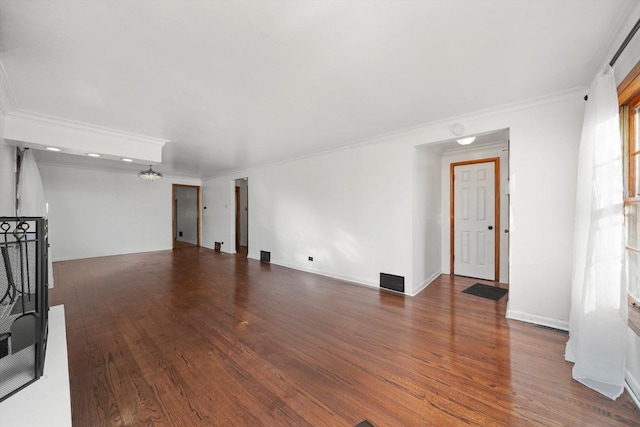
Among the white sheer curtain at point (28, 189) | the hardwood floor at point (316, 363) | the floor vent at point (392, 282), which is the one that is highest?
the white sheer curtain at point (28, 189)

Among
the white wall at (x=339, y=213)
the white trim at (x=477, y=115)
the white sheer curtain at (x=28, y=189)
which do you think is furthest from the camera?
the white wall at (x=339, y=213)

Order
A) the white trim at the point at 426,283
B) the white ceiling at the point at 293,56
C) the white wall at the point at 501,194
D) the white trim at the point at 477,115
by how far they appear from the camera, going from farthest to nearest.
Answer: the white wall at the point at 501,194
the white trim at the point at 426,283
the white trim at the point at 477,115
the white ceiling at the point at 293,56

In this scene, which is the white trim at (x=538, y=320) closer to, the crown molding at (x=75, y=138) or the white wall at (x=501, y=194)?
the white wall at (x=501, y=194)

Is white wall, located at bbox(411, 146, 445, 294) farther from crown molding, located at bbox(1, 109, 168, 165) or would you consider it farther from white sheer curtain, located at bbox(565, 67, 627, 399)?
crown molding, located at bbox(1, 109, 168, 165)

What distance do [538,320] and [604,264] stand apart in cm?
121

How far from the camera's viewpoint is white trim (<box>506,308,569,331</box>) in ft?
7.83

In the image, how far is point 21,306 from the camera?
123cm

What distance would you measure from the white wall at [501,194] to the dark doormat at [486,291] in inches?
18.6

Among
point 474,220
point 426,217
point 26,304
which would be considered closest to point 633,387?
point 426,217

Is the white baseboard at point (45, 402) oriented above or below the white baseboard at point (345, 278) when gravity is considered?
above

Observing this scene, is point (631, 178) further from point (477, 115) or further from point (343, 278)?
point (343, 278)

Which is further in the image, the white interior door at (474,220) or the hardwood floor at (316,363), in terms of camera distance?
the white interior door at (474,220)

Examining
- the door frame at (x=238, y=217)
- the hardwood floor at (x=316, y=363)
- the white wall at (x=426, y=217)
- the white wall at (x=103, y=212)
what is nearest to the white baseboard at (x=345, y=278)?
the hardwood floor at (x=316, y=363)

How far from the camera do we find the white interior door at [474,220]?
412 cm
